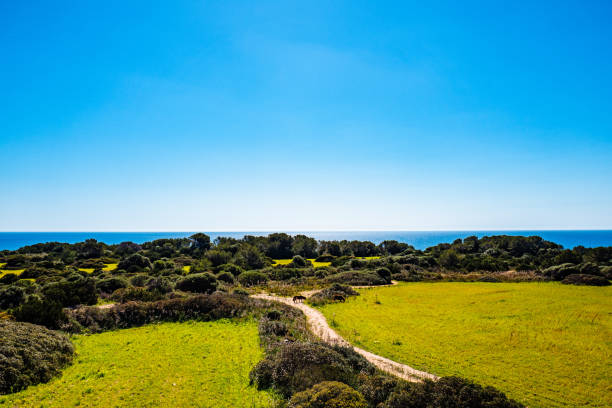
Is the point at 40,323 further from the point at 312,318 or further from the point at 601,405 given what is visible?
the point at 601,405

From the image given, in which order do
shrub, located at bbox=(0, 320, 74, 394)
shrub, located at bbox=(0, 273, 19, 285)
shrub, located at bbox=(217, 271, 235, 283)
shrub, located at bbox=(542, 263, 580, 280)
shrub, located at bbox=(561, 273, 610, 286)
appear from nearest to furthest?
1. shrub, located at bbox=(0, 320, 74, 394)
2. shrub, located at bbox=(561, 273, 610, 286)
3. shrub, located at bbox=(0, 273, 19, 285)
4. shrub, located at bbox=(542, 263, 580, 280)
5. shrub, located at bbox=(217, 271, 235, 283)

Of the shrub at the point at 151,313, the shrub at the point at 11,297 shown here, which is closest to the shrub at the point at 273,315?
the shrub at the point at 151,313

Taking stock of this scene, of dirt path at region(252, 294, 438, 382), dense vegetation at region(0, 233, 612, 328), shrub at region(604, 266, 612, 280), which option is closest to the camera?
dirt path at region(252, 294, 438, 382)

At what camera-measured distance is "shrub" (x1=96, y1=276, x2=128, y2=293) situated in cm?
2941

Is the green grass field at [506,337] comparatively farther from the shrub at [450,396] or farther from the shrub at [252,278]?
the shrub at [252,278]

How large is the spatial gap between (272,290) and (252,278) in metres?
6.40

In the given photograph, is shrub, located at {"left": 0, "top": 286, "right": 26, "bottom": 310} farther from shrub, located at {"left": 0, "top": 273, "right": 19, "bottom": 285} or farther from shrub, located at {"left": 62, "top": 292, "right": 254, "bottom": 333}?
shrub, located at {"left": 0, "top": 273, "right": 19, "bottom": 285}

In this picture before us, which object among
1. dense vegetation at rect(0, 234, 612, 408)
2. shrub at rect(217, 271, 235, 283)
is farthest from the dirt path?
shrub at rect(217, 271, 235, 283)

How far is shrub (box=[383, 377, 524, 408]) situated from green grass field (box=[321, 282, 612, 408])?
179 inches

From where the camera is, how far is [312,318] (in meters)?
22.5

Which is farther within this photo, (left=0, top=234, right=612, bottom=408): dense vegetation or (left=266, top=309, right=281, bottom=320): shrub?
(left=266, top=309, right=281, bottom=320): shrub

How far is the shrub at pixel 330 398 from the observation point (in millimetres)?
7750

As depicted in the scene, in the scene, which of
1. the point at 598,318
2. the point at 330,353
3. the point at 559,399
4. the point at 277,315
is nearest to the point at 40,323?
the point at 277,315

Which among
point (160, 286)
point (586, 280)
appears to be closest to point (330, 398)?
point (160, 286)
